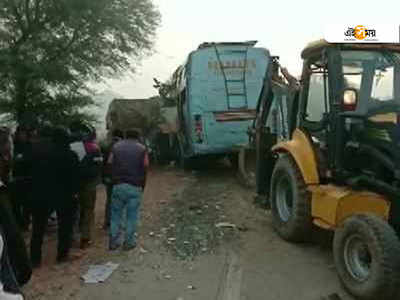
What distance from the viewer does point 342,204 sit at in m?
6.25

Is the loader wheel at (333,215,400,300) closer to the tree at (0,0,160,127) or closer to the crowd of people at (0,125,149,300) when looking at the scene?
the crowd of people at (0,125,149,300)

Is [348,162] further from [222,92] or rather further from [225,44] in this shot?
[225,44]

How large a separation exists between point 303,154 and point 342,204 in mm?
1202

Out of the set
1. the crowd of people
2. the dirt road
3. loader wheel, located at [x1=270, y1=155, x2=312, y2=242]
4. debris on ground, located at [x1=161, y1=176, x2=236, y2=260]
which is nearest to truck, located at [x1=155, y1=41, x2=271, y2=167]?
debris on ground, located at [x1=161, y1=176, x2=236, y2=260]

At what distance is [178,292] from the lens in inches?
232

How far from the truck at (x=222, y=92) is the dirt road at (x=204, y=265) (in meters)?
3.69

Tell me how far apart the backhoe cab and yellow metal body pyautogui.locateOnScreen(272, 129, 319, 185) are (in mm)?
12

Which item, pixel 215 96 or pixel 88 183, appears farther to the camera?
pixel 215 96

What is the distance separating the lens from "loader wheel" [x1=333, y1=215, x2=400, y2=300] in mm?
5199

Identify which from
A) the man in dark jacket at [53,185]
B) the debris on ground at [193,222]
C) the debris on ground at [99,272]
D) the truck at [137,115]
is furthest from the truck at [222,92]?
the debris on ground at [99,272]

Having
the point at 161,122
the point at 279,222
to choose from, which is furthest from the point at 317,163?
the point at 161,122

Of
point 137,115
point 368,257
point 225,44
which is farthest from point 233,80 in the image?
point 368,257

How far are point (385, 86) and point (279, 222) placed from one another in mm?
2415

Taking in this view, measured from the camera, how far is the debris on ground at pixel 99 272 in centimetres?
625
